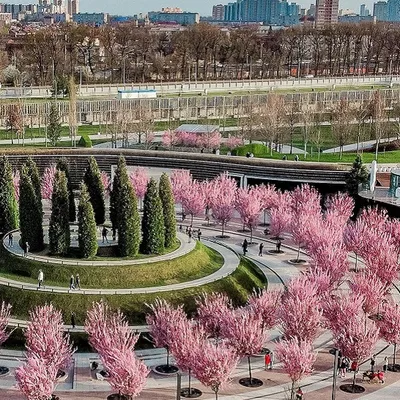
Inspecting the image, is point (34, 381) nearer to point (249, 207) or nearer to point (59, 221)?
point (59, 221)

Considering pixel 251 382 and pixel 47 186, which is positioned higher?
pixel 47 186

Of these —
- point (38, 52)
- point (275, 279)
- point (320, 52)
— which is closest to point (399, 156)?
point (275, 279)

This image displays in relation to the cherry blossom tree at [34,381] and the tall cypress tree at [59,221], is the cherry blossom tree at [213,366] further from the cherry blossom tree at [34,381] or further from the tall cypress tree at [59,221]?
the tall cypress tree at [59,221]

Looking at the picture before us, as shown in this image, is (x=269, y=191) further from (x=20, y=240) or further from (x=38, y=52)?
(x=38, y=52)

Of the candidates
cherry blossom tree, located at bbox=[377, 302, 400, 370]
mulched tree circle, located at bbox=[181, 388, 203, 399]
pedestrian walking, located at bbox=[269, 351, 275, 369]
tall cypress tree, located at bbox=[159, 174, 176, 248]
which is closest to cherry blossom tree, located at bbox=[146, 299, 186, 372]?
mulched tree circle, located at bbox=[181, 388, 203, 399]

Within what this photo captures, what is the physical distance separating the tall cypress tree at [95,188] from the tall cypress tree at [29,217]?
16.5 feet

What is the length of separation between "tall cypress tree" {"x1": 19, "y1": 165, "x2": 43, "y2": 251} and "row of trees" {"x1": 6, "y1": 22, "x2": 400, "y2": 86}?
63.6 m

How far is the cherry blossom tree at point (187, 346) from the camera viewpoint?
27906 millimetres

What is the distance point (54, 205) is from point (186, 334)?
1263 centimetres

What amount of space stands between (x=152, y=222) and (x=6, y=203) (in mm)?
10405

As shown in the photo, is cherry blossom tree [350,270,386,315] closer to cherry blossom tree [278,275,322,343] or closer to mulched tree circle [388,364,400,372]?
cherry blossom tree [278,275,322,343]

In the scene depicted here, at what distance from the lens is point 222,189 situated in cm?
5284

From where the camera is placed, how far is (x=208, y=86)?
99.9m

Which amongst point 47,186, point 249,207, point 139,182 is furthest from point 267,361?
point 47,186
